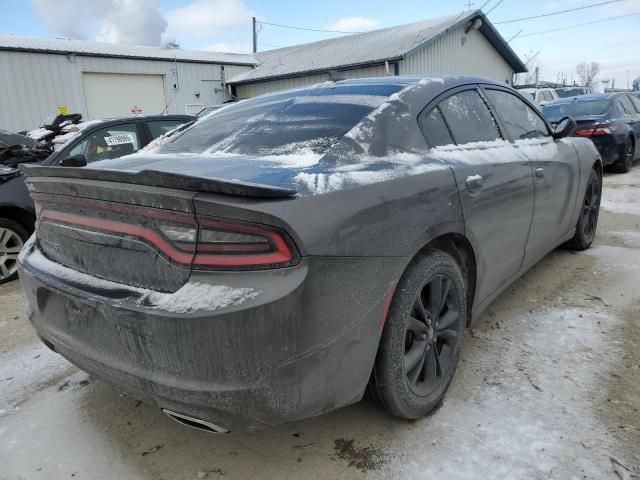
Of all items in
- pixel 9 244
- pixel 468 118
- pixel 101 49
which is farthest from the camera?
pixel 101 49

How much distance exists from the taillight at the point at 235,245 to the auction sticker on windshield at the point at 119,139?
4.12 metres

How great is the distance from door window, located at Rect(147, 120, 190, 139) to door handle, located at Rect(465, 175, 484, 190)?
4.01 m

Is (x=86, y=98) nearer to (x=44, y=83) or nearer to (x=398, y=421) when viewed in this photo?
(x=44, y=83)

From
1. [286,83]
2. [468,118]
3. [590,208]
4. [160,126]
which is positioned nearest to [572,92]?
[286,83]

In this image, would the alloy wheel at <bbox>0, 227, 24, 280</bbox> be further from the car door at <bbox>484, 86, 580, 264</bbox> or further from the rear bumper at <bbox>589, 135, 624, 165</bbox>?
the rear bumper at <bbox>589, 135, 624, 165</bbox>

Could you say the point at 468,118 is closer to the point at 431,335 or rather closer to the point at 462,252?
the point at 462,252

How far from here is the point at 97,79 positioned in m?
16.3

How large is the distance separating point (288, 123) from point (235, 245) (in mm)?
1048

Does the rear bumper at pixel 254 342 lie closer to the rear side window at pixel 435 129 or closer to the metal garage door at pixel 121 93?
the rear side window at pixel 435 129

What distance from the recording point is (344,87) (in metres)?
2.73

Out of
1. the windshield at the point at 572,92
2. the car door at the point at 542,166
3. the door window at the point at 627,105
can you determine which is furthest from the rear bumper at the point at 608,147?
the windshield at the point at 572,92

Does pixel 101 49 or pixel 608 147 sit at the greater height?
pixel 101 49

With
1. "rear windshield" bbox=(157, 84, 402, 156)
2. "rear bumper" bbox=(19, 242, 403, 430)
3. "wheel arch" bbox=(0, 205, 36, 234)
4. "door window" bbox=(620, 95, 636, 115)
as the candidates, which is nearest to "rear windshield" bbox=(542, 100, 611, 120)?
"door window" bbox=(620, 95, 636, 115)

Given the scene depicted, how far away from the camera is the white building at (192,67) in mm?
14914
